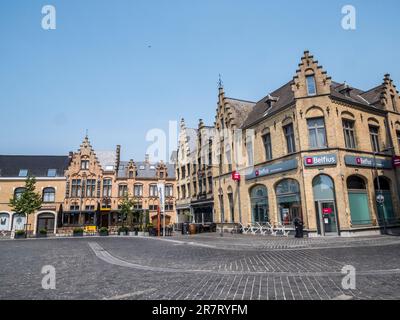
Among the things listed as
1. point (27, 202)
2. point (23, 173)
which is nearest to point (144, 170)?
point (23, 173)

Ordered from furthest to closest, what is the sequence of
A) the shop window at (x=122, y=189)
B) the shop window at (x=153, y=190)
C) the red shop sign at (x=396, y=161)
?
1. the shop window at (x=153, y=190)
2. the shop window at (x=122, y=189)
3. the red shop sign at (x=396, y=161)

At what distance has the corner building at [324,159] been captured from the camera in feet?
62.6

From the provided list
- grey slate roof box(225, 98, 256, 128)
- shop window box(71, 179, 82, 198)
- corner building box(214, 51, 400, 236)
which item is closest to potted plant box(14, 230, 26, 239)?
shop window box(71, 179, 82, 198)

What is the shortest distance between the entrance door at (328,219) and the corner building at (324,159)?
0.06 meters

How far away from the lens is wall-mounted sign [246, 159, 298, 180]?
812 inches

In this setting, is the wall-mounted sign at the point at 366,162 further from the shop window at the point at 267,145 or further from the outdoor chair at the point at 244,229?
the outdoor chair at the point at 244,229

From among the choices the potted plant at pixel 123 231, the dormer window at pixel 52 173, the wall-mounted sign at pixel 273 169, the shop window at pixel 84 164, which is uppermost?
the shop window at pixel 84 164

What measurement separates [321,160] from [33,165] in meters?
45.3

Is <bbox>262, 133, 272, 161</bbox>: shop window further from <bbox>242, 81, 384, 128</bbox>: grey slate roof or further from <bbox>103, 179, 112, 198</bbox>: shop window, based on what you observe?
<bbox>103, 179, 112, 198</bbox>: shop window

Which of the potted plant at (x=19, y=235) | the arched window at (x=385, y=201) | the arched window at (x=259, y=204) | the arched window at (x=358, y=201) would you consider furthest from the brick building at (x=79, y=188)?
the arched window at (x=385, y=201)

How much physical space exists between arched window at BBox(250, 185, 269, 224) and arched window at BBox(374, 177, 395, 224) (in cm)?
854

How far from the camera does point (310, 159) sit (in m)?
19.5
